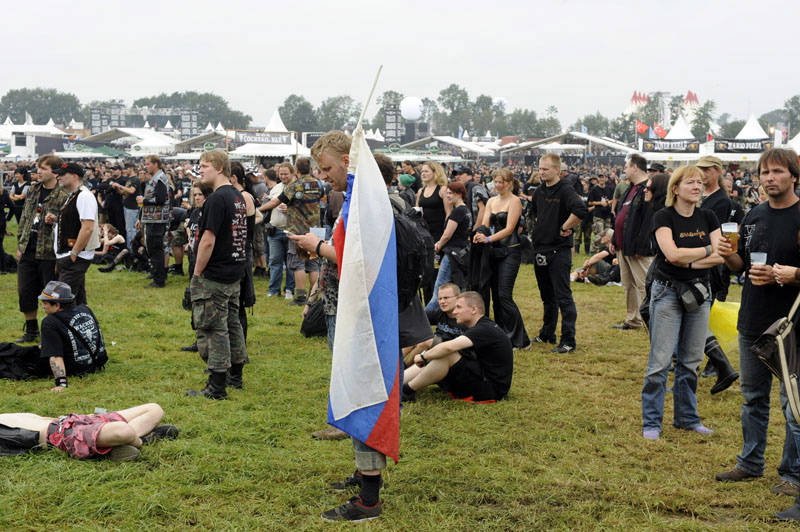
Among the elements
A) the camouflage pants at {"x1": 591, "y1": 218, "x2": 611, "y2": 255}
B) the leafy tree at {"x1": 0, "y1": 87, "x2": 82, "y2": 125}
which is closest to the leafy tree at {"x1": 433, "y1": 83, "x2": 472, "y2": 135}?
the leafy tree at {"x1": 0, "y1": 87, "x2": 82, "y2": 125}

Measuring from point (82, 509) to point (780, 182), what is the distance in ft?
13.0

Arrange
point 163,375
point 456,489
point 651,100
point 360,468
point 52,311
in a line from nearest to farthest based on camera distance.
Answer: point 360,468 → point 456,489 → point 52,311 → point 163,375 → point 651,100

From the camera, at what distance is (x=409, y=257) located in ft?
12.8

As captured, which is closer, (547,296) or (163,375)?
(163,375)

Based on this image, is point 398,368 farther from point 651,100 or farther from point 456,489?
point 651,100

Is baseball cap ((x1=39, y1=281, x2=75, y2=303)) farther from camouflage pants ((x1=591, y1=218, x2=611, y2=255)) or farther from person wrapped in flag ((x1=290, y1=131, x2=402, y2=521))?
camouflage pants ((x1=591, y1=218, x2=611, y2=255))

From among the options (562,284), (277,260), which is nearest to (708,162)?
(562,284)

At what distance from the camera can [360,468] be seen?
3805 mm

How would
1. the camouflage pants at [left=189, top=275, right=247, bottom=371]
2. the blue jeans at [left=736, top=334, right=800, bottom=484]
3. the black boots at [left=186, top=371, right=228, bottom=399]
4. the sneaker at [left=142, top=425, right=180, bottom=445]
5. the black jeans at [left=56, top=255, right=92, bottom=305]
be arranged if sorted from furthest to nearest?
1. the black jeans at [left=56, top=255, right=92, bottom=305]
2. the black boots at [left=186, top=371, right=228, bottom=399]
3. the camouflage pants at [left=189, top=275, right=247, bottom=371]
4. the sneaker at [left=142, top=425, right=180, bottom=445]
5. the blue jeans at [left=736, top=334, right=800, bottom=484]

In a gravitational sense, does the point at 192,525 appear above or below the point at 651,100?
below

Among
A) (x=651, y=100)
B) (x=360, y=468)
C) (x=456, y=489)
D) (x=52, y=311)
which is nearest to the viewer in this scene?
(x=360, y=468)

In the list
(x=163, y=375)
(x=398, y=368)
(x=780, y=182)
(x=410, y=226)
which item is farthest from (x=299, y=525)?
(x=163, y=375)

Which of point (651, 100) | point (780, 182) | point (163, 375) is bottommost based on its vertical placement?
point (163, 375)

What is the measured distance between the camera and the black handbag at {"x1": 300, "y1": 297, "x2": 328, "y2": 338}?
8531 mm
